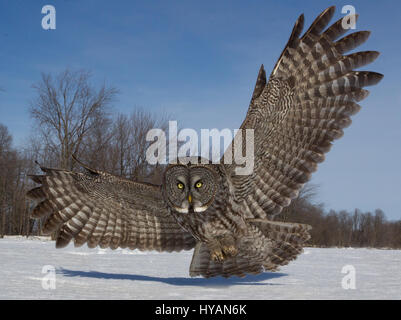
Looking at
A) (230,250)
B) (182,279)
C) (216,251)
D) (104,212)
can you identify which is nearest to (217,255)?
(216,251)

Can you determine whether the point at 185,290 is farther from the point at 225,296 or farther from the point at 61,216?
the point at 61,216

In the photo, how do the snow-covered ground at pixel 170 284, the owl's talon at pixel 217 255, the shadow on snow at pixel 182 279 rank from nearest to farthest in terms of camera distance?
the snow-covered ground at pixel 170 284
the owl's talon at pixel 217 255
the shadow on snow at pixel 182 279

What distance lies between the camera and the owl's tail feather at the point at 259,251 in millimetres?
5773

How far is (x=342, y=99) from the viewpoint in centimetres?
572

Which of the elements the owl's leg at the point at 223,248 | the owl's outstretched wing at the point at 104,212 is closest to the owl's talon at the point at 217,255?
the owl's leg at the point at 223,248

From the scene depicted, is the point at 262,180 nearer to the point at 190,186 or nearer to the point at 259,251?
the point at 259,251

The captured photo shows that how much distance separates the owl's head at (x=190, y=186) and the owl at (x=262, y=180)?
0.04 feet

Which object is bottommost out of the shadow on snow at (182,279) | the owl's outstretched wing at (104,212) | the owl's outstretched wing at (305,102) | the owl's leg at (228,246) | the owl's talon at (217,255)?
the shadow on snow at (182,279)

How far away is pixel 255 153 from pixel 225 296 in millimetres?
2070

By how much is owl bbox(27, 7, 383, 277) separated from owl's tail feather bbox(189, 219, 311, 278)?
0.01 metres

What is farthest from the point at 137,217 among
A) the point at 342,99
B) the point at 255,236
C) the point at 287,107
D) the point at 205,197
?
the point at 342,99

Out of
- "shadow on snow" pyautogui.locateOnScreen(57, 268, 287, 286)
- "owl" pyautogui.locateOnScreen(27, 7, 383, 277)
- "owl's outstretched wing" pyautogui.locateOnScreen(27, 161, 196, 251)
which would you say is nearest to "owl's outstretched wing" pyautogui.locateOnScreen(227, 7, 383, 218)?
"owl" pyautogui.locateOnScreen(27, 7, 383, 277)

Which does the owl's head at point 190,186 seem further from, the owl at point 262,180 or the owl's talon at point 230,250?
the owl's talon at point 230,250
